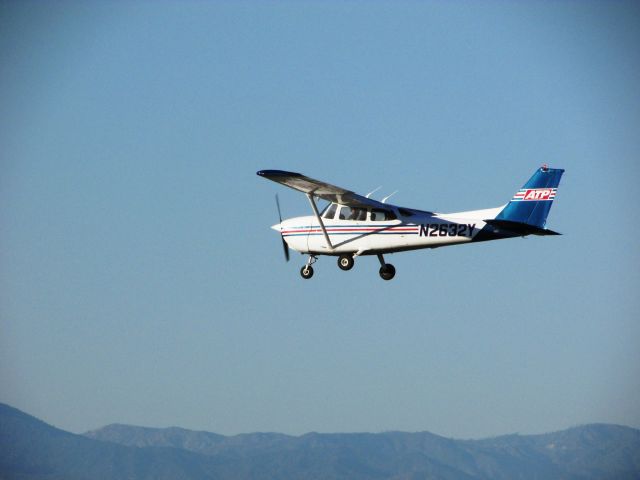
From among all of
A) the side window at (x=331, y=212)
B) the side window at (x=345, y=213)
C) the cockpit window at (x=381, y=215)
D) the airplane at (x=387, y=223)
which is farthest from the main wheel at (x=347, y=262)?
the cockpit window at (x=381, y=215)

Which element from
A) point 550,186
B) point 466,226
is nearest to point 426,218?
point 466,226

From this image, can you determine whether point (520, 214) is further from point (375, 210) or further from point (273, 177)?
point (273, 177)

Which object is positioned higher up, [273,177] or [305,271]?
[273,177]

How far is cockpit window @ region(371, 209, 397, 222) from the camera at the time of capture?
114 feet

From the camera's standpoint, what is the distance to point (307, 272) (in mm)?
36750

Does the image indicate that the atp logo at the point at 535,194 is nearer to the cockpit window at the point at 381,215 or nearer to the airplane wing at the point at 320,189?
the cockpit window at the point at 381,215

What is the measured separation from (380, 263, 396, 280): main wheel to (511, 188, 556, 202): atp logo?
4540 millimetres

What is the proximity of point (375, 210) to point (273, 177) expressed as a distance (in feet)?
10.8

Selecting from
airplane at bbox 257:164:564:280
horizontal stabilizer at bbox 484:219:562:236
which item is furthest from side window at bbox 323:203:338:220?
horizontal stabilizer at bbox 484:219:562:236

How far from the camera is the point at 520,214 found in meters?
33.9

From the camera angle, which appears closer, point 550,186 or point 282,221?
point 550,186

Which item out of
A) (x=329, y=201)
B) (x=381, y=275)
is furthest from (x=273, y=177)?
(x=381, y=275)

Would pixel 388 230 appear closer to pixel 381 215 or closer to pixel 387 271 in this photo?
pixel 381 215

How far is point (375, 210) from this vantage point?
3516 cm
